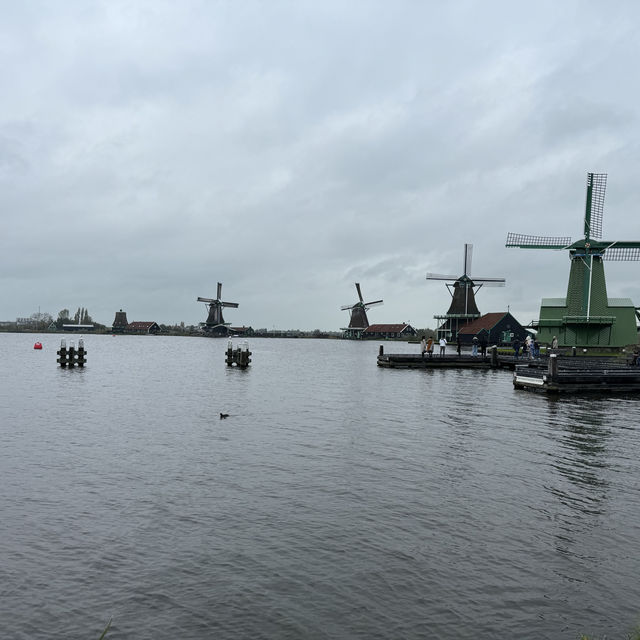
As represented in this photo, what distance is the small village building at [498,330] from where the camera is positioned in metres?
95.4

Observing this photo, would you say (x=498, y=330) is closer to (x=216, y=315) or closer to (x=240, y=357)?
(x=240, y=357)

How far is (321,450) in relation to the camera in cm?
1711

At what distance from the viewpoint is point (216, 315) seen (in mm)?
176875

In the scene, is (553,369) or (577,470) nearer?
(577,470)

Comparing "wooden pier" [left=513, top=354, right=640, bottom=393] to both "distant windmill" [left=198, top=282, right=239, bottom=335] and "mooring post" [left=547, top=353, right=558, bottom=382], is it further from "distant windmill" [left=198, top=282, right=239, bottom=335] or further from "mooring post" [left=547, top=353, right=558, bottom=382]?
"distant windmill" [left=198, top=282, right=239, bottom=335]

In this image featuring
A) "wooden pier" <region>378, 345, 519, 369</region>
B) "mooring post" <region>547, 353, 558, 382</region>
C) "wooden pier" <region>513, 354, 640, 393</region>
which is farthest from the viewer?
"wooden pier" <region>378, 345, 519, 369</region>

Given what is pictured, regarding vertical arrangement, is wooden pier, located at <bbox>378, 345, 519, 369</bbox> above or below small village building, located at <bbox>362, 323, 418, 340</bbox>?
below

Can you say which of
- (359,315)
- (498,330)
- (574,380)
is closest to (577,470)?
(574,380)

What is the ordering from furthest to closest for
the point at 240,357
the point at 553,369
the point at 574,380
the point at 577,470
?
the point at 240,357
the point at 574,380
the point at 553,369
the point at 577,470

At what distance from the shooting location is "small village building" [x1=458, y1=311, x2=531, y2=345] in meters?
95.4

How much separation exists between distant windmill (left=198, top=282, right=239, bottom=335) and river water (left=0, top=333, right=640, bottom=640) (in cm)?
15191

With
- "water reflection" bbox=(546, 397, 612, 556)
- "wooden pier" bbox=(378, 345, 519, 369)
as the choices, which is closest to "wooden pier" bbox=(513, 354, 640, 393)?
"water reflection" bbox=(546, 397, 612, 556)

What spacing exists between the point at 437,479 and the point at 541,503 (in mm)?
2621

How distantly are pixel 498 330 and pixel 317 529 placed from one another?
90907 mm
